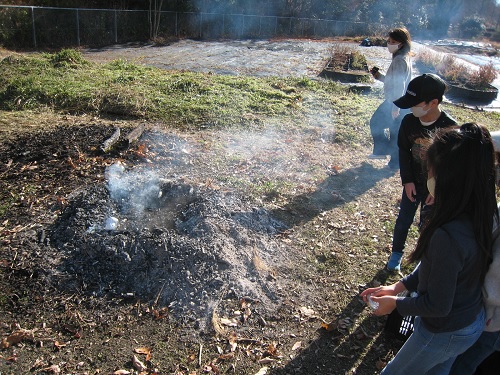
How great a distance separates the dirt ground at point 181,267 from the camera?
3043 mm

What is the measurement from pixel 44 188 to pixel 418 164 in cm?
399

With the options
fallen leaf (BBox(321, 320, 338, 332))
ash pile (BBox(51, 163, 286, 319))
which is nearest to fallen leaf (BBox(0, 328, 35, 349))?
ash pile (BBox(51, 163, 286, 319))

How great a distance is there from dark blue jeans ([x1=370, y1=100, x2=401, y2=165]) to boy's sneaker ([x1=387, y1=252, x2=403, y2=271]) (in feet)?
8.32

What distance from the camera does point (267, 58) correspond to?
1648cm

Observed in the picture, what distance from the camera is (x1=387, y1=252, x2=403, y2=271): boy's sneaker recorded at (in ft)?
13.1

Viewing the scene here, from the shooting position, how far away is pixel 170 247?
3686 mm

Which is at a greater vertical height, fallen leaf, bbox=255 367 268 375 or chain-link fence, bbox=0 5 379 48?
chain-link fence, bbox=0 5 379 48

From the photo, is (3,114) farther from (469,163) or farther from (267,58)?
(267,58)

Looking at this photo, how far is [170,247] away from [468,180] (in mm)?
2532

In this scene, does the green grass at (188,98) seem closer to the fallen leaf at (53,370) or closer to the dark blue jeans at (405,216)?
the dark blue jeans at (405,216)

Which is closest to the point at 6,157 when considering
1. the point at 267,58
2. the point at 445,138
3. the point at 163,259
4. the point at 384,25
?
the point at 163,259

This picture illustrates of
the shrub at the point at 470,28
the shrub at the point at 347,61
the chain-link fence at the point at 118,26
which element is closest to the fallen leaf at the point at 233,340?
the shrub at the point at 347,61

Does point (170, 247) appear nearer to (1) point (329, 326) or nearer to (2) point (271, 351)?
(2) point (271, 351)

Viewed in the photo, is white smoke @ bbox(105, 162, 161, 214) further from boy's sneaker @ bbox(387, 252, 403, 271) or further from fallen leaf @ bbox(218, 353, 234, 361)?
boy's sneaker @ bbox(387, 252, 403, 271)
